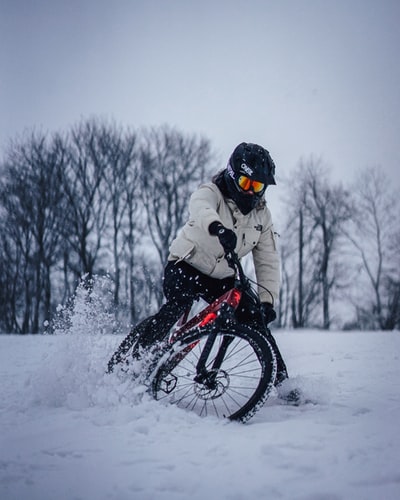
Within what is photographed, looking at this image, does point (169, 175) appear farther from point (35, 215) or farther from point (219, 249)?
point (219, 249)

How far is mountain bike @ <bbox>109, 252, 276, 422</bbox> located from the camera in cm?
317

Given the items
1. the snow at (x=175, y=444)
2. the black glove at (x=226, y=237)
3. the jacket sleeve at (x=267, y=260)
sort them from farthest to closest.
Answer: the jacket sleeve at (x=267, y=260), the black glove at (x=226, y=237), the snow at (x=175, y=444)

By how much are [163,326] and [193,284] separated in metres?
0.43

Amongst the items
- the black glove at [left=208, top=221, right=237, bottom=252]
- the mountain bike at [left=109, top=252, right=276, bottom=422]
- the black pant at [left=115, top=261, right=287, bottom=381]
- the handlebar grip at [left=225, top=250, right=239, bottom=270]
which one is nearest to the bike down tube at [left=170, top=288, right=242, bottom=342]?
the mountain bike at [left=109, top=252, right=276, bottom=422]

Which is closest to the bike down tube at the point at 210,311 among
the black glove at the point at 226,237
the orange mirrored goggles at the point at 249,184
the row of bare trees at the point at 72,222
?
the black glove at the point at 226,237

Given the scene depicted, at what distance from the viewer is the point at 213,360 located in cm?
325

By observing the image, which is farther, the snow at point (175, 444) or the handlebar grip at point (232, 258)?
the handlebar grip at point (232, 258)

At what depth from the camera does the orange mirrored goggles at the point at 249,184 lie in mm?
3426

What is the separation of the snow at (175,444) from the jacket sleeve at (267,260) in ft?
2.80

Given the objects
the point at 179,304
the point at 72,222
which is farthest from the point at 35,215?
the point at 179,304

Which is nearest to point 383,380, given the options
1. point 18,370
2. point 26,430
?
point 26,430

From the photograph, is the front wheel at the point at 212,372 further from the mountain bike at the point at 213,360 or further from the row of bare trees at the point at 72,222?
the row of bare trees at the point at 72,222

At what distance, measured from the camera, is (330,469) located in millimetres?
2025

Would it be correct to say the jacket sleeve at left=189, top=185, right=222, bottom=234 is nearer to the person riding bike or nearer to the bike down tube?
the person riding bike
